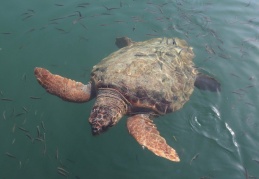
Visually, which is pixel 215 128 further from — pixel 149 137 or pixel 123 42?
pixel 123 42

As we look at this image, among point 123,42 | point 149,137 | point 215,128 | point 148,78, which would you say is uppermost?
point 148,78

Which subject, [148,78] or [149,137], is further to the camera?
[148,78]

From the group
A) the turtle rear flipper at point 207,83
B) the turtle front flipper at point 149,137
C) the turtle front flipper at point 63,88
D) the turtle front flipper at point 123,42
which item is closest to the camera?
the turtle front flipper at point 149,137

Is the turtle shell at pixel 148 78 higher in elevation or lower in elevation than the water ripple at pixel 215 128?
higher

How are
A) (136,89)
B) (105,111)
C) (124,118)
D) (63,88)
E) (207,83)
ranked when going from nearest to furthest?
(105,111), (136,89), (63,88), (124,118), (207,83)

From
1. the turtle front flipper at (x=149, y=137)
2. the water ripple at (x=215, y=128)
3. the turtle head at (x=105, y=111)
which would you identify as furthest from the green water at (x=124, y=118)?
the turtle head at (x=105, y=111)

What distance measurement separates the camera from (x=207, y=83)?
23.1 ft

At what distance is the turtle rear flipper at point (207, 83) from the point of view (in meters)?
7.00

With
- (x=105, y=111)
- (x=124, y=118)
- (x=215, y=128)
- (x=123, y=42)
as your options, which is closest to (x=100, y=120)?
(x=105, y=111)

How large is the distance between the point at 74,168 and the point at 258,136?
4284 mm

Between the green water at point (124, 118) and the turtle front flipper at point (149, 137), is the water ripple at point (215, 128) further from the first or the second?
the turtle front flipper at point (149, 137)

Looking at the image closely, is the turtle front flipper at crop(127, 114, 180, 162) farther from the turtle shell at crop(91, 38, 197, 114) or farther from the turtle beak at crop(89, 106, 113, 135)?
the turtle beak at crop(89, 106, 113, 135)

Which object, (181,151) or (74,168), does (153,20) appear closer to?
(181,151)

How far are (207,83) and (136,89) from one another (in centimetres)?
222
